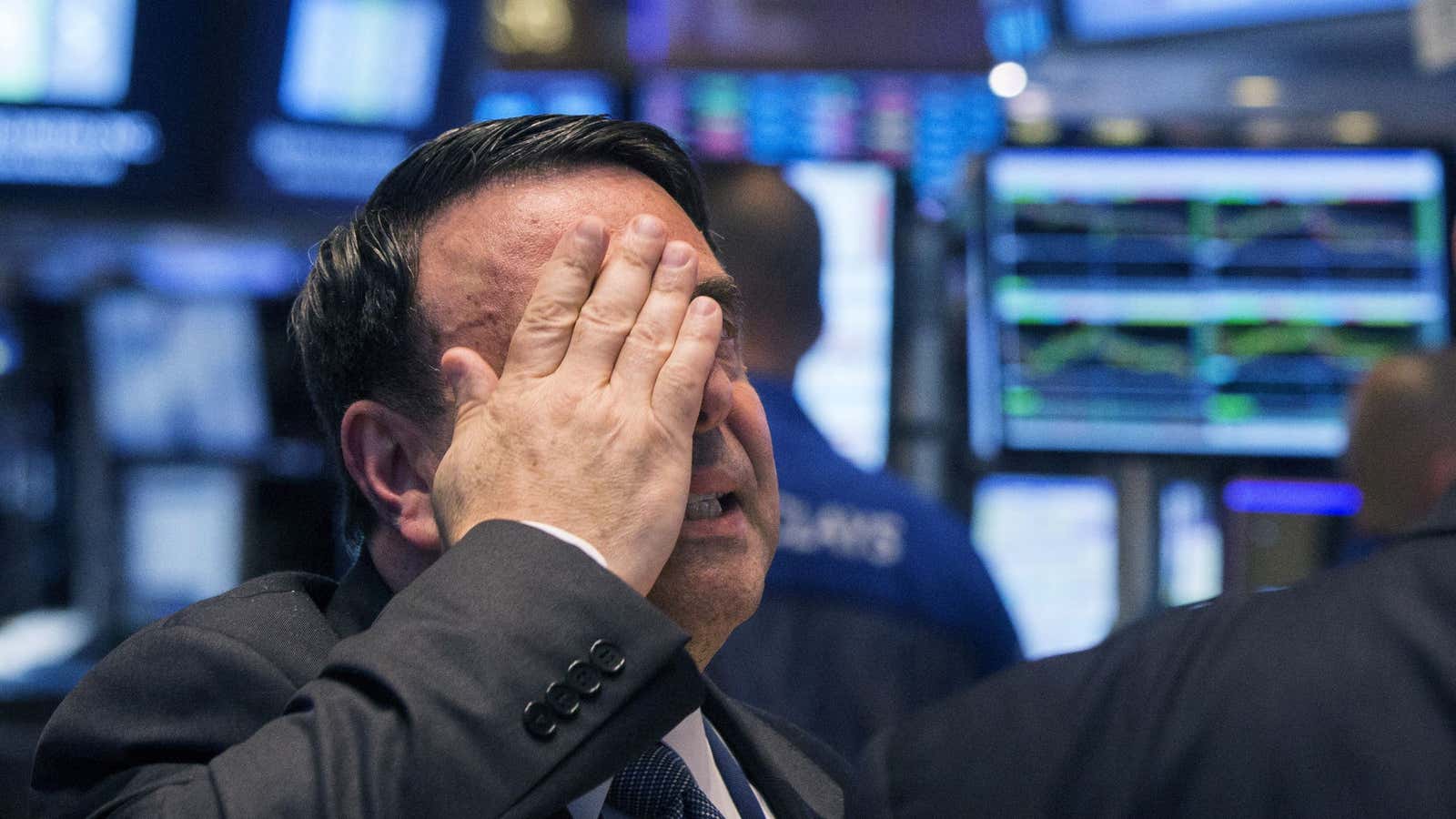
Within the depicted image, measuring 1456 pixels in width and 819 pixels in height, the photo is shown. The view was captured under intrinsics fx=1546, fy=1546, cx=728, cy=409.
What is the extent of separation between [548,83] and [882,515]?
272 cm

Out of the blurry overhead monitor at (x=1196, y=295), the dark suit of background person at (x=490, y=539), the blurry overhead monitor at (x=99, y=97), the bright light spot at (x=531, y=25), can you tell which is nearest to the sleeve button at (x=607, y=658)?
the dark suit of background person at (x=490, y=539)

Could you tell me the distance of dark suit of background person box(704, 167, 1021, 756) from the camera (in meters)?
2.44

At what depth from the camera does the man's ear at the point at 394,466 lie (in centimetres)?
129

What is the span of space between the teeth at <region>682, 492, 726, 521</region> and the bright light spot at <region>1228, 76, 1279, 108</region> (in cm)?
303

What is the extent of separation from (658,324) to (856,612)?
140 cm

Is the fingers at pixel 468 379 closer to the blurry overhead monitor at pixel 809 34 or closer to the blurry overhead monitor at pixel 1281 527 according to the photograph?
the blurry overhead monitor at pixel 809 34

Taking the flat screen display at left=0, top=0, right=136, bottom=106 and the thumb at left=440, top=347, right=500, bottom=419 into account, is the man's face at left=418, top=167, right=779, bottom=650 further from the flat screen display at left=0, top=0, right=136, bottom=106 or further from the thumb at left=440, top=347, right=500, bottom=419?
the flat screen display at left=0, top=0, right=136, bottom=106

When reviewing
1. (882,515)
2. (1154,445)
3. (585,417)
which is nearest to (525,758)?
(585,417)

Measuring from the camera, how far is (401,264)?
4.32 ft

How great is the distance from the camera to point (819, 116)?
452cm

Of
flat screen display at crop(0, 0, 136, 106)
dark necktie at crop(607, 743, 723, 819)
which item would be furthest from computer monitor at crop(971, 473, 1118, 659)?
dark necktie at crop(607, 743, 723, 819)

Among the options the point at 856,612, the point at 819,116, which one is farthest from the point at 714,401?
the point at 819,116

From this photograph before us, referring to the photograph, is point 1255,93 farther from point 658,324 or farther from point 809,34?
point 658,324

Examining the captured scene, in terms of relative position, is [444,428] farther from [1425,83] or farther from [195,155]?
[1425,83]
